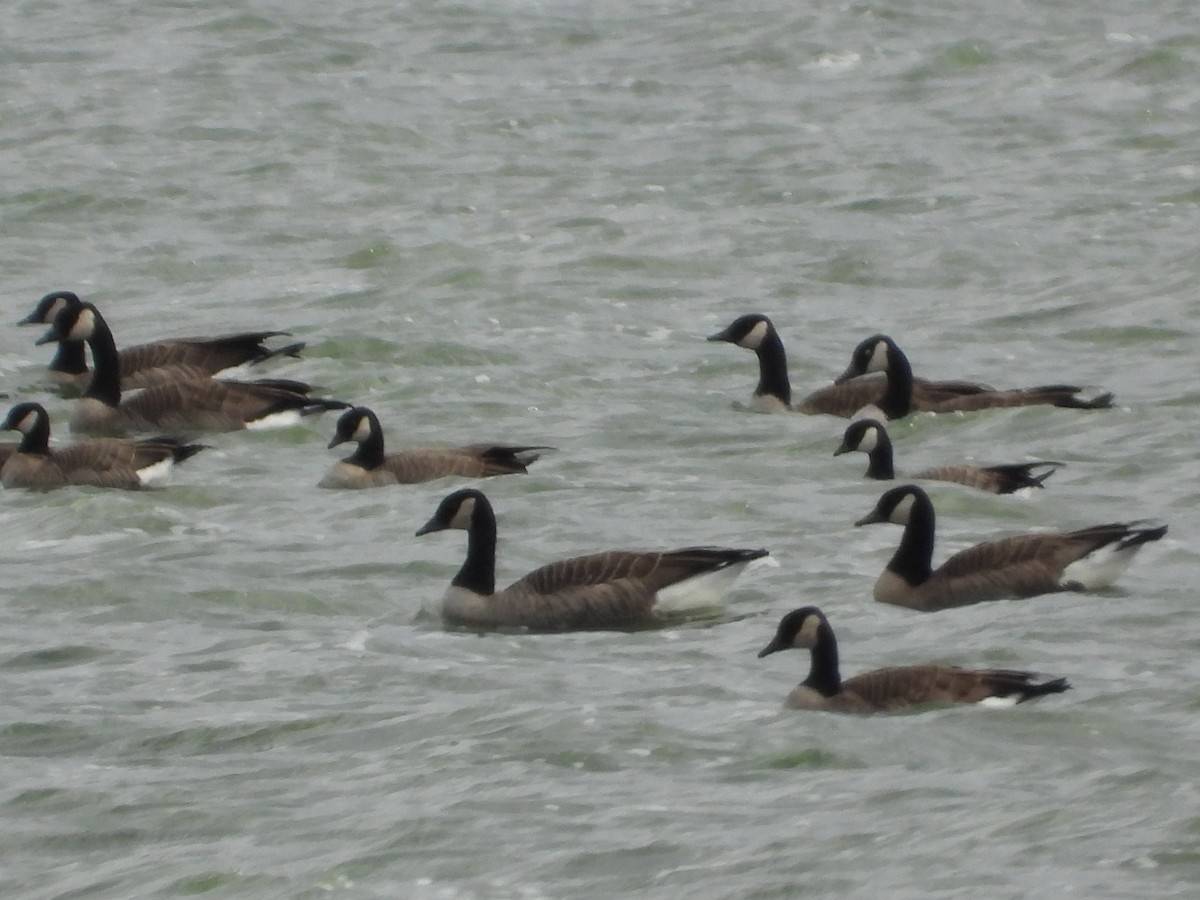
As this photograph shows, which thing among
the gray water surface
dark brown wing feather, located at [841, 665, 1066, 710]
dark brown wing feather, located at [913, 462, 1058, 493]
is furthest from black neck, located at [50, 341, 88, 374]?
dark brown wing feather, located at [841, 665, 1066, 710]

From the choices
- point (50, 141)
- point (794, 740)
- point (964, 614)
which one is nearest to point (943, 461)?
point (964, 614)

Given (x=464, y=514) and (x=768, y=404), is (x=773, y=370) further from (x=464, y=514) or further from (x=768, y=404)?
(x=464, y=514)

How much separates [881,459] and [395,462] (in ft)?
9.87

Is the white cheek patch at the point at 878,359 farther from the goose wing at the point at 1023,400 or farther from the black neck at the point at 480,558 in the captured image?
the black neck at the point at 480,558

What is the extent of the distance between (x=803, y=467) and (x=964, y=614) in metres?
4.08

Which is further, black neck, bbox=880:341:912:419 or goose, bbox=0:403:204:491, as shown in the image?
black neck, bbox=880:341:912:419

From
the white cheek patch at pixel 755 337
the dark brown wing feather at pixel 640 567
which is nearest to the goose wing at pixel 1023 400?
the white cheek patch at pixel 755 337

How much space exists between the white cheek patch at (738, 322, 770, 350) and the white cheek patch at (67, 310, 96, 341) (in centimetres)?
471

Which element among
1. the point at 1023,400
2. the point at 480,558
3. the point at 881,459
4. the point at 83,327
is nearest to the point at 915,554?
the point at 480,558

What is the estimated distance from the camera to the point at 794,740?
464 inches

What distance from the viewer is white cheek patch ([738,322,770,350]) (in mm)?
20391

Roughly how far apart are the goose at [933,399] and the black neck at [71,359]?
603 cm

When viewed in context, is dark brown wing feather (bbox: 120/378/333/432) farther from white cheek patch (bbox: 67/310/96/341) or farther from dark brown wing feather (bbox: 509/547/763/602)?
dark brown wing feather (bbox: 509/547/763/602)

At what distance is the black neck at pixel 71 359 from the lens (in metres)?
21.6
